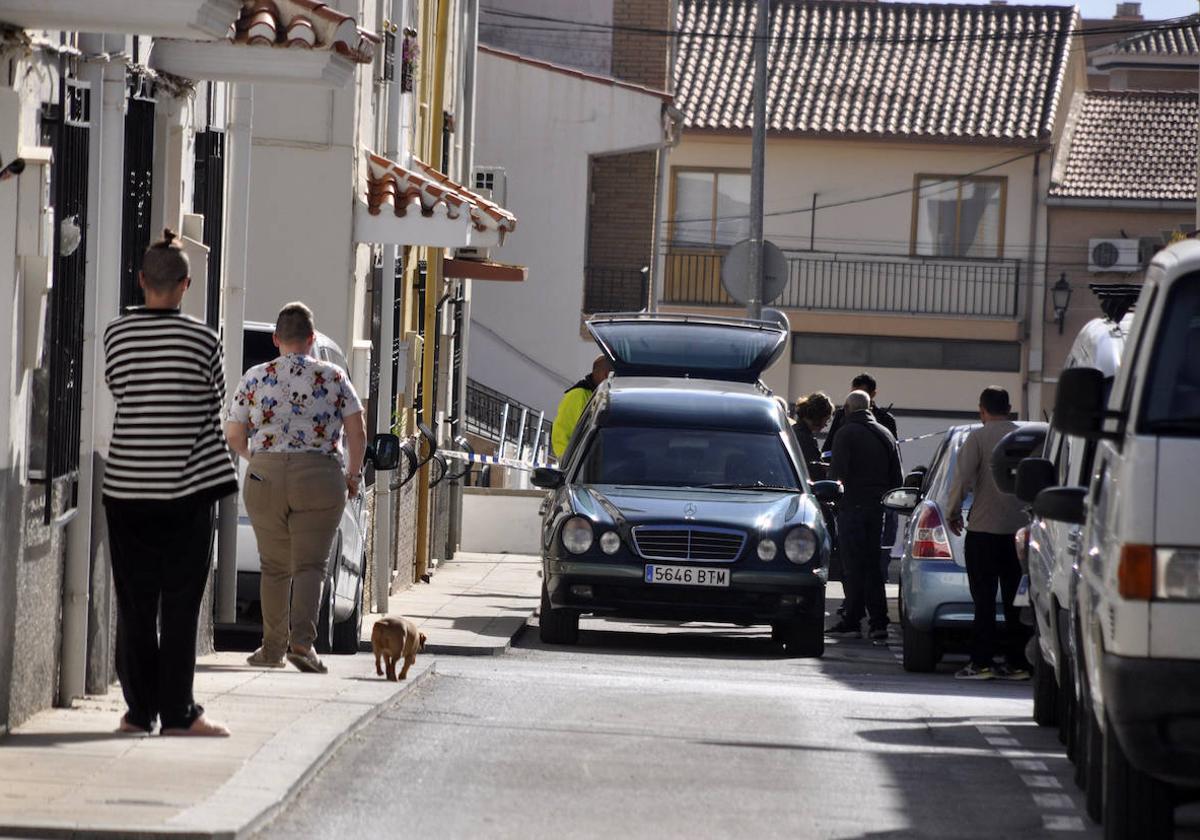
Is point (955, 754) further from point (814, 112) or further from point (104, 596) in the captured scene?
point (814, 112)

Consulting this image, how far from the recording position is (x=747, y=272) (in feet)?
89.3

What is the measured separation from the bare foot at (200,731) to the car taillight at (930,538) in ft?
23.8

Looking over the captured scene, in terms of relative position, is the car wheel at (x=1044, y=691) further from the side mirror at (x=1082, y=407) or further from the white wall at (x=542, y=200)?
the white wall at (x=542, y=200)

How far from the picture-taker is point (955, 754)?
10.2 meters

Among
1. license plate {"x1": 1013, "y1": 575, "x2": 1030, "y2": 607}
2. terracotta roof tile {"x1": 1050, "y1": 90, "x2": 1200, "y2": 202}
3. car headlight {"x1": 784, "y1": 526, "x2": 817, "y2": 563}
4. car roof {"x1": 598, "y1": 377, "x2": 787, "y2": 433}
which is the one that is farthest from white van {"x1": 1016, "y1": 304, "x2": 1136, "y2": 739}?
terracotta roof tile {"x1": 1050, "y1": 90, "x2": 1200, "y2": 202}

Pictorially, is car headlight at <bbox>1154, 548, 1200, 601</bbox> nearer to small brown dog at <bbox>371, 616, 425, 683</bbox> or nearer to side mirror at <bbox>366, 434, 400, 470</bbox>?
small brown dog at <bbox>371, 616, 425, 683</bbox>

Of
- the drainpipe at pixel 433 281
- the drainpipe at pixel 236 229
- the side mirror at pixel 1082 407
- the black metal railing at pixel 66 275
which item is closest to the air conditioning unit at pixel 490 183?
the drainpipe at pixel 433 281

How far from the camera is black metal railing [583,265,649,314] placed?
125ft

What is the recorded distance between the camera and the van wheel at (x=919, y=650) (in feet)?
50.8

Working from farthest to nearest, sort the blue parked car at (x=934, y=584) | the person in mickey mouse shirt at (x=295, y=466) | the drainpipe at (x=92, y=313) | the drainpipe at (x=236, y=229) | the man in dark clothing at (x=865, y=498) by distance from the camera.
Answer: the man in dark clothing at (x=865, y=498)
the blue parked car at (x=934, y=584)
the drainpipe at (x=236, y=229)
the person in mickey mouse shirt at (x=295, y=466)
the drainpipe at (x=92, y=313)

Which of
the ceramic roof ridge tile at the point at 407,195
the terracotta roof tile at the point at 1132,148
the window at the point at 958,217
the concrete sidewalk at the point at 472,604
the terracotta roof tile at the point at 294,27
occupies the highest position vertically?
the terracotta roof tile at the point at 1132,148

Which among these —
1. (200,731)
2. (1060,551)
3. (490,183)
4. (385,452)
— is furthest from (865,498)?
(490,183)

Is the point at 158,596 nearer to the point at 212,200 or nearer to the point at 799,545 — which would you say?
the point at 212,200

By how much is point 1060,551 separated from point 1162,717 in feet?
10.5
